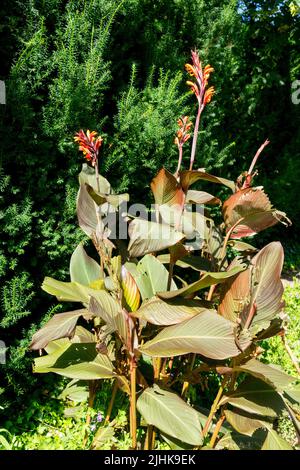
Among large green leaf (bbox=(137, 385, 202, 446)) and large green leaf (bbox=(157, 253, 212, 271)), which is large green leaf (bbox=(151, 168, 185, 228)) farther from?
large green leaf (bbox=(137, 385, 202, 446))

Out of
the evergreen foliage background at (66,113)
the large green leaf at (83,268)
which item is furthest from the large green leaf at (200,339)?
the evergreen foliage background at (66,113)

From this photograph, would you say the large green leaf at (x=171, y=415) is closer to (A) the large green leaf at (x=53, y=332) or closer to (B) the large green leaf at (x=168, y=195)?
(A) the large green leaf at (x=53, y=332)

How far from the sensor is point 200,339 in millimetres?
1718

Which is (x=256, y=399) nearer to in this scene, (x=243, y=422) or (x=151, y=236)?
(x=243, y=422)

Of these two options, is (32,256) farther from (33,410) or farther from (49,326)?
(33,410)

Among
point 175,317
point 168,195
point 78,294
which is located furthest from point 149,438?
point 168,195

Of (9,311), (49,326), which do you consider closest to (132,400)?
(49,326)

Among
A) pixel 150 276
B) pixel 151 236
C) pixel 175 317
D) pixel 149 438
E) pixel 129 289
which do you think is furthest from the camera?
pixel 150 276

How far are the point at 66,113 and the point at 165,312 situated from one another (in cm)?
120

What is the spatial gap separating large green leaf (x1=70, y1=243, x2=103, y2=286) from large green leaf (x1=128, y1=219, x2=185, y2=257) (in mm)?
543

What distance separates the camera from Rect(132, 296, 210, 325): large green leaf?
177cm

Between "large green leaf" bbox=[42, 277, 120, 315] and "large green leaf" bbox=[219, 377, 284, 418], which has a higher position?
"large green leaf" bbox=[42, 277, 120, 315]

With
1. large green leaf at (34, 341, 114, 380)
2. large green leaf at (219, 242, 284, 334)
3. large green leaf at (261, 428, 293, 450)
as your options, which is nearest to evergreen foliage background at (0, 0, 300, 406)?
large green leaf at (34, 341, 114, 380)

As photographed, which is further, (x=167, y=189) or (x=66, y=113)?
(x=66, y=113)
